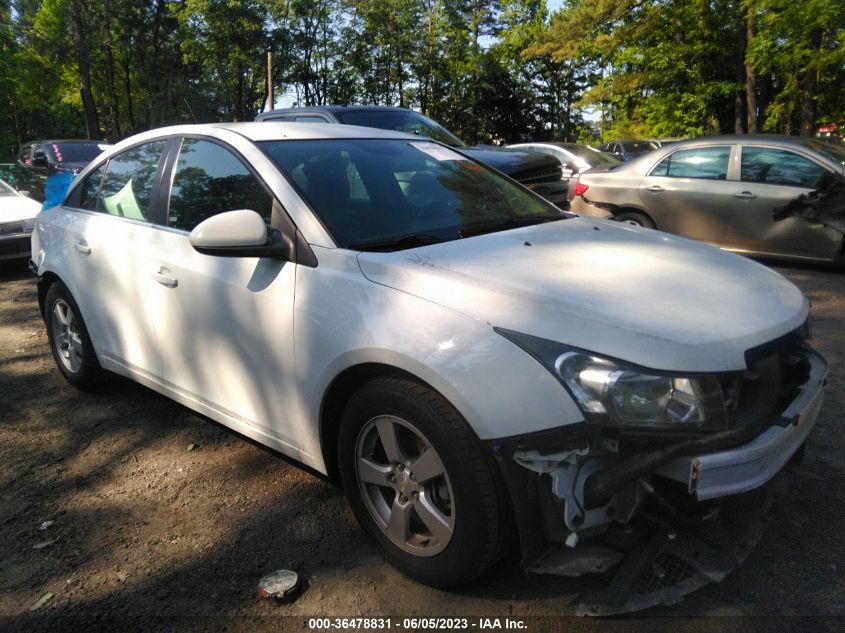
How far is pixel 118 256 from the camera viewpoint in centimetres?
358

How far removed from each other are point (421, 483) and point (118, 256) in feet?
7.40

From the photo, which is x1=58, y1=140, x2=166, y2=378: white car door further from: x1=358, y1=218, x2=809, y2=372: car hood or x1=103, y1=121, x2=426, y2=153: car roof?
x1=358, y1=218, x2=809, y2=372: car hood

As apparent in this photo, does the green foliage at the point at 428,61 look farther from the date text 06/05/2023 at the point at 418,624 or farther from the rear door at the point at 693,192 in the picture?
the date text 06/05/2023 at the point at 418,624

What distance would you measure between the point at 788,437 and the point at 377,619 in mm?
1482

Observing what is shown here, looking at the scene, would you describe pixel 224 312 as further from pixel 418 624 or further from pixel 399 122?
pixel 399 122

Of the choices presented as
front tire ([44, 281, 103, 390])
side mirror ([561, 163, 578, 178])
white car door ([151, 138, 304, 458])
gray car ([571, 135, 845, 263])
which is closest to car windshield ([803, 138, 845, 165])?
gray car ([571, 135, 845, 263])

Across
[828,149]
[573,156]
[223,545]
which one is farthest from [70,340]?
[573,156]

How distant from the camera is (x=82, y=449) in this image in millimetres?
3643

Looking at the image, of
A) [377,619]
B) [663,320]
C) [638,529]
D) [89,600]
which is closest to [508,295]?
[663,320]

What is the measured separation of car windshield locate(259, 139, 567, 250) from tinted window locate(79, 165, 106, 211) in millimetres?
1634

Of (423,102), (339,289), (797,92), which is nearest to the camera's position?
(339,289)

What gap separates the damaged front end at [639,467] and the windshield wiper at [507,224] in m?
0.97

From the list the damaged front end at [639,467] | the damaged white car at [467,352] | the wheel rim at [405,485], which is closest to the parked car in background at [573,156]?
the damaged white car at [467,352]

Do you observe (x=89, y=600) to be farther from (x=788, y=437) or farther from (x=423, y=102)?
(x=423, y=102)
